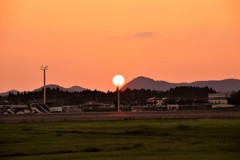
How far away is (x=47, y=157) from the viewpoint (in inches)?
1281

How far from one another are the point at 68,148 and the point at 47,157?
462 cm

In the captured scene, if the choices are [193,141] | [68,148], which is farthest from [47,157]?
[193,141]

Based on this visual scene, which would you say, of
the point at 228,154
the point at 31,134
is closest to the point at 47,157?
the point at 228,154

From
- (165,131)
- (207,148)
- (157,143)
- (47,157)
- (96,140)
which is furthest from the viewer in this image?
(165,131)

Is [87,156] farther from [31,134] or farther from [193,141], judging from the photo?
[31,134]

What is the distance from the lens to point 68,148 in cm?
3709

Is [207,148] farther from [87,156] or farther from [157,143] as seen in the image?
[87,156]

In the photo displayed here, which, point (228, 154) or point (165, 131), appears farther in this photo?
point (165, 131)

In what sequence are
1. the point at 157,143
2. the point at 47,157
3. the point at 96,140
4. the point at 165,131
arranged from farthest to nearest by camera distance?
the point at 165,131 < the point at 96,140 < the point at 157,143 < the point at 47,157

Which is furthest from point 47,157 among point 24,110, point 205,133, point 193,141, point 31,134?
point 24,110

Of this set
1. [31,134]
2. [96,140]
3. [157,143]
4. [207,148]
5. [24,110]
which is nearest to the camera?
[207,148]

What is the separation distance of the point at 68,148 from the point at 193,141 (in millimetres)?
9005

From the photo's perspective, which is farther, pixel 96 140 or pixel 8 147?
pixel 96 140

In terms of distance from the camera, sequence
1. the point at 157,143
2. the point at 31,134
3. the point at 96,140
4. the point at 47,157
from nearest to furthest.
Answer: the point at 47,157 < the point at 157,143 < the point at 96,140 < the point at 31,134
